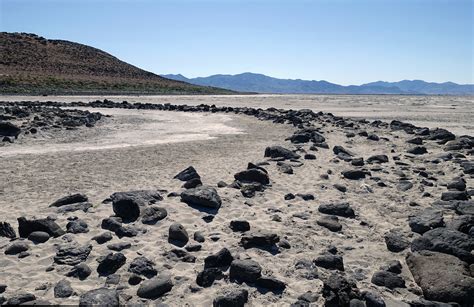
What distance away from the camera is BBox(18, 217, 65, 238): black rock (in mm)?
7820

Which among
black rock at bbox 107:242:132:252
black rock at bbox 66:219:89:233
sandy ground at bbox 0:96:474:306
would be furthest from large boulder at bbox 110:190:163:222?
black rock at bbox 107:242:132:252

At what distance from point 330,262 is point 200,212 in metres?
3.39

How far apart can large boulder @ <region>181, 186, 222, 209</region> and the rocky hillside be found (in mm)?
61266

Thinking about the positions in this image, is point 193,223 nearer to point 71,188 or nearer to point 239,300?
point 239,300

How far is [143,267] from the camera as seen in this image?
22.3ft

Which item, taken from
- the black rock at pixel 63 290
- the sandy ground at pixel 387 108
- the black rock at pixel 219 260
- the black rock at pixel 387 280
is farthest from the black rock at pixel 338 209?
the sandy ground at pixel 387 108

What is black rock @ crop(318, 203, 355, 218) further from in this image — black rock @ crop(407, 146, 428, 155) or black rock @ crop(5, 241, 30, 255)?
black rock @ crop(407, 146, 428, 155)

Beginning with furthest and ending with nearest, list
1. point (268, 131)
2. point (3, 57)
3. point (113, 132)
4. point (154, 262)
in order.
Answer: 1. point (3, 57)
2. point (268, 131)
3. point (113, 132)
4. point (154, 262)

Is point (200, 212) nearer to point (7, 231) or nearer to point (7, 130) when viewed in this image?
point (7, 231)

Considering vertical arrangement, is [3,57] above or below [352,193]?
above

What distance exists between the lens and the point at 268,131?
24750 millimetres

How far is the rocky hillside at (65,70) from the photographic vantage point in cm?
7744

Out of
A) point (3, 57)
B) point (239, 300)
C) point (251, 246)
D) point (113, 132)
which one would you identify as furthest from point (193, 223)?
point (3, 57)

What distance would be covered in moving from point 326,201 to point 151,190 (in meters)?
4.48
